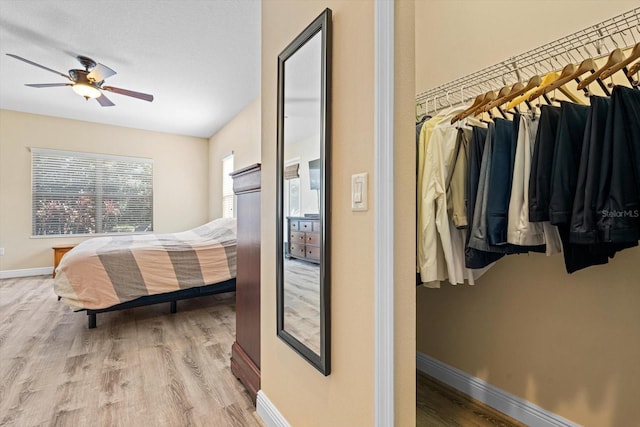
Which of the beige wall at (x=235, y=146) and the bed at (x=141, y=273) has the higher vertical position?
the beige wall at (x=235, y=146)

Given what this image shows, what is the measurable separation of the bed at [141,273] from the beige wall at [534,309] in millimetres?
2209

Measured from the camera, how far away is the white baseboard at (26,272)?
4.70 metres

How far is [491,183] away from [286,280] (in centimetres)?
92

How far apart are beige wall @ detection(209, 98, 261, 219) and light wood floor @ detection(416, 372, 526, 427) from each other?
11.3 ft

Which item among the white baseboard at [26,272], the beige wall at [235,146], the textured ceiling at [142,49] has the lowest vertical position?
the white baseboard at [26,272]

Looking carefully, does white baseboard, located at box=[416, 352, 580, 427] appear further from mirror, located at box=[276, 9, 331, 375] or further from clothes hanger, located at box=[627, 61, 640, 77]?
clothes hanger, located at box=[627, 61, 640, 77]

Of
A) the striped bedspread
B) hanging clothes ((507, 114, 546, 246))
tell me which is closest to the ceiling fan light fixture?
the striped bedspread

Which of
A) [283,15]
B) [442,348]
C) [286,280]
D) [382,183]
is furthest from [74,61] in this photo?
[442,348]

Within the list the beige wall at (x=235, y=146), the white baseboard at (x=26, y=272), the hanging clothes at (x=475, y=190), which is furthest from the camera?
the white baseboard at (x=26, y=272)

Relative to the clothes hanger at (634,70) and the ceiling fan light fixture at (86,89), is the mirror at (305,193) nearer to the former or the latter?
the clothes hanger at (634,70)

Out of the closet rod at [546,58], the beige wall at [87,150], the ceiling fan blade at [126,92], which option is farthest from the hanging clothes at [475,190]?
the beige wall at [87,150]

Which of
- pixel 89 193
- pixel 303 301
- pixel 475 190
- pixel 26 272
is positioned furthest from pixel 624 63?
pixel 26 272

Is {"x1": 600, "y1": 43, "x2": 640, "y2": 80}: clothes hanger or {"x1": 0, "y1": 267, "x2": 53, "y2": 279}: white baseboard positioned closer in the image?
{"x1": 600, "y1": 43, "x2": 640, "y2": 80}: clothes hanger

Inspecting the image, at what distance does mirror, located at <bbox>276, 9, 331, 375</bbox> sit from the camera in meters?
1.11
